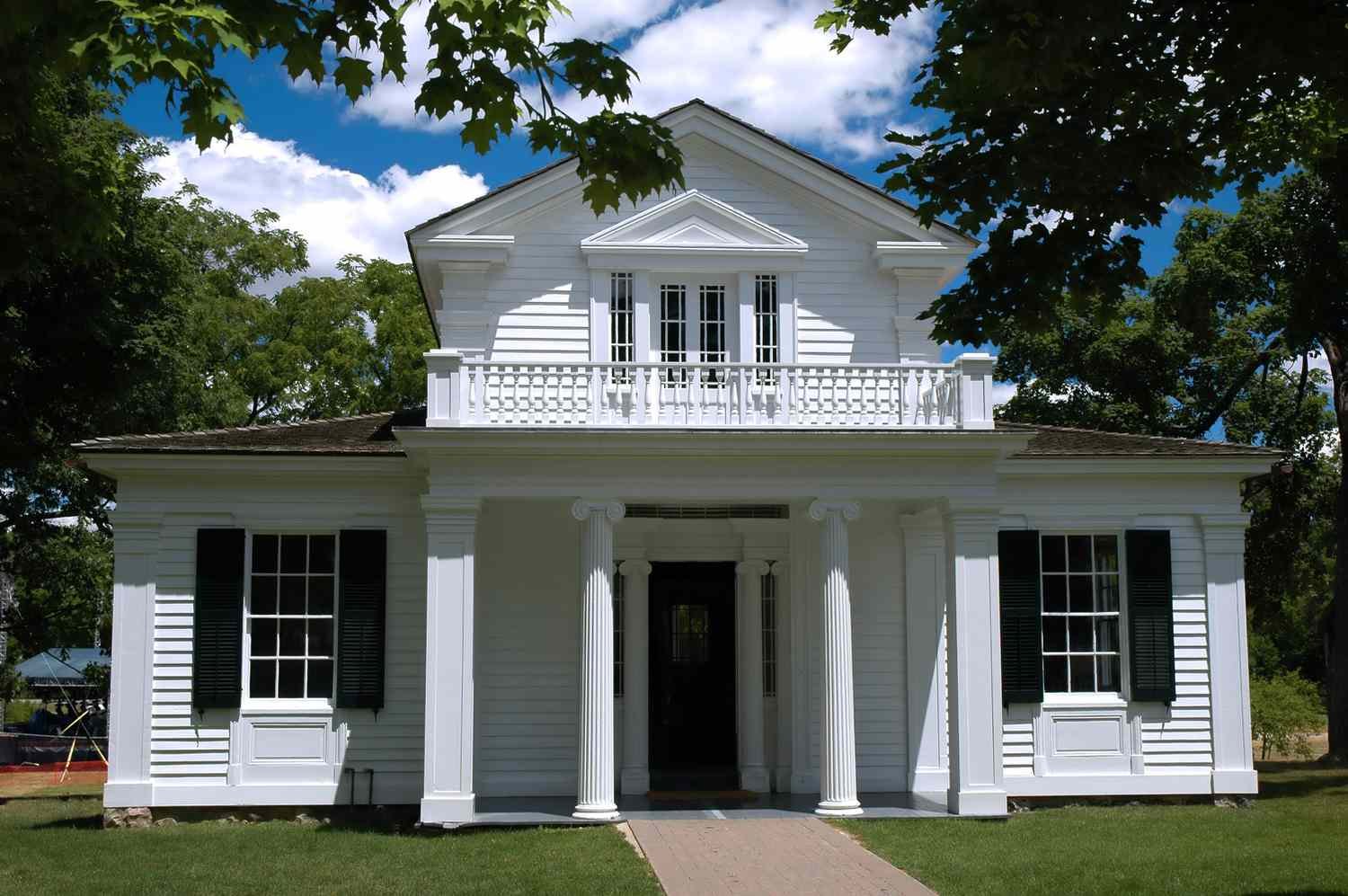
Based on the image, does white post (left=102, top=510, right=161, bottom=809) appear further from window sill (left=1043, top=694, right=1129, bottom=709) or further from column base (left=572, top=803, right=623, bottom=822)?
window sill (left=1043, top=694, right=1129, bottom=709)

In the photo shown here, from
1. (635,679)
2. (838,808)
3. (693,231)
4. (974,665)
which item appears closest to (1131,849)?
(974,665)

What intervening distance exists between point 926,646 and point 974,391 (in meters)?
3.87

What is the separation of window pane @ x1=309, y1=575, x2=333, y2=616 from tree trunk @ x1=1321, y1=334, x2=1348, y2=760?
18.4 meters

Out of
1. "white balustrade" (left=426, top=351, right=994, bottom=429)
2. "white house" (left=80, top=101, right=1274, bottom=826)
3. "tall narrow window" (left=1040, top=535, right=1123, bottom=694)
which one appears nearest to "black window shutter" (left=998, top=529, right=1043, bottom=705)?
"white house" (left=80, top=101, right=1274, bottom=826)

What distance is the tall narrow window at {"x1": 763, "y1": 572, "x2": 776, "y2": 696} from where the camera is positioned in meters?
18.9

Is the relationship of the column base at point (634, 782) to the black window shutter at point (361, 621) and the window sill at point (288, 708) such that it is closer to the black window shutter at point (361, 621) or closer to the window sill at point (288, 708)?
the black window shutter at point (361, 621)

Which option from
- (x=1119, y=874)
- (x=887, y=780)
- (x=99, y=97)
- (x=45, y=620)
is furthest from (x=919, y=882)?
(x=45, y=620)

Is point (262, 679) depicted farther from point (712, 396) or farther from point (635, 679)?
point (712, 396)

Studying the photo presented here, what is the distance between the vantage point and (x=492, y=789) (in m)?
18.0

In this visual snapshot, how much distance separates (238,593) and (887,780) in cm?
876

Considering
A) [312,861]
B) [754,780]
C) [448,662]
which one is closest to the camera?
[312,861]

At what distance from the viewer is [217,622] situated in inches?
682

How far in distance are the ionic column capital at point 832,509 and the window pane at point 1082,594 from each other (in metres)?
3.84

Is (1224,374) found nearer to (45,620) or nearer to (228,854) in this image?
(228,854)
